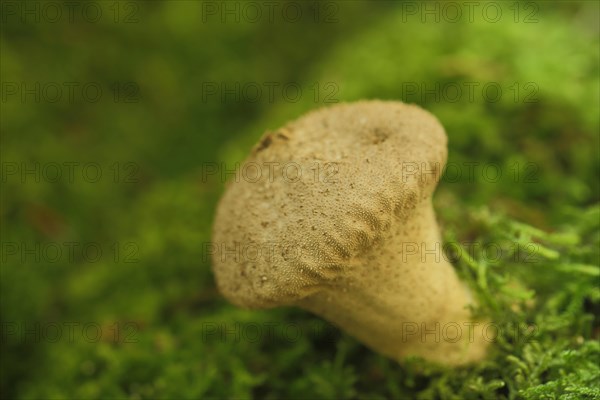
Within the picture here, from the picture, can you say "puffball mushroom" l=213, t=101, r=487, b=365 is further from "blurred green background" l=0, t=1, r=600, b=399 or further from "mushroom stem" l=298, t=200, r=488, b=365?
"blurred green background" l=0, t=1, r=600, b=399

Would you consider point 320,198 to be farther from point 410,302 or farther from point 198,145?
point 198,145

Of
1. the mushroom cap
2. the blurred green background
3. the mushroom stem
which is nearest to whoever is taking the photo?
the mushroom cap

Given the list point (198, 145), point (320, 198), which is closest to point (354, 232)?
point (320, 198)

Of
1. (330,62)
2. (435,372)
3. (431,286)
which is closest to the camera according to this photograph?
(431,286)

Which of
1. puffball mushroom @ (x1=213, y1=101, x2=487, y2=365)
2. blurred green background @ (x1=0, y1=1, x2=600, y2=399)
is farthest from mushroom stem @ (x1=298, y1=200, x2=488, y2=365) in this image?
blurred green background @ (x1=0, y1=1, x2=600, y2=399)

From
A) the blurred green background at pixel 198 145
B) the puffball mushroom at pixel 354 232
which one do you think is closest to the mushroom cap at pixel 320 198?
the puffball mushroom at pixel 354 232

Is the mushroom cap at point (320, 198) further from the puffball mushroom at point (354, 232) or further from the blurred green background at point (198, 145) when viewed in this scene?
the blurred green background at point (198, 145)

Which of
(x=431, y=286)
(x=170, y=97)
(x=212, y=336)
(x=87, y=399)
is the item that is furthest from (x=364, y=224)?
(x=170, y=97)

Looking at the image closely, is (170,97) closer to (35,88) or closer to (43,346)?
(35,88)
